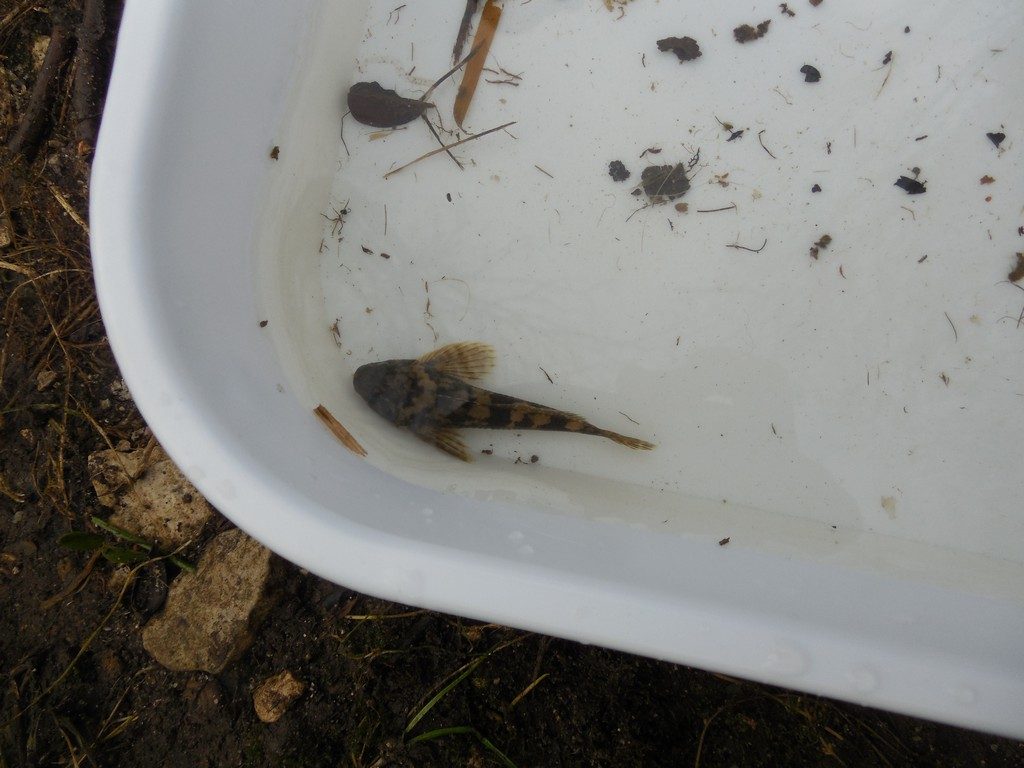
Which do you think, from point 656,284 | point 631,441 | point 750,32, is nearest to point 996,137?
point 750,32

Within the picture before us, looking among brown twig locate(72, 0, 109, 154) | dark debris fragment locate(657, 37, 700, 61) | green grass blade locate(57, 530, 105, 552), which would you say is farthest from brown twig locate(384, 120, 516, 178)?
green grass blade locate(57, 530, 105, 552)

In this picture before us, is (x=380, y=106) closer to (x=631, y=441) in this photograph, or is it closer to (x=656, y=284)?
(x=656, y=284)

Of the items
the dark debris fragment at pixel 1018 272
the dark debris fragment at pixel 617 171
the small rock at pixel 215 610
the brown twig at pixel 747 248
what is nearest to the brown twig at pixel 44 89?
the small rock at pixel 215 610

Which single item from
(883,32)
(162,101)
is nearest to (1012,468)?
(883,32)

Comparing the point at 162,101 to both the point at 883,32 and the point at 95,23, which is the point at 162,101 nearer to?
the point at 95,23

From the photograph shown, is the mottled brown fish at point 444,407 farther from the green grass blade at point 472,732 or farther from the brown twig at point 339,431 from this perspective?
the green grass blade at point 472,732

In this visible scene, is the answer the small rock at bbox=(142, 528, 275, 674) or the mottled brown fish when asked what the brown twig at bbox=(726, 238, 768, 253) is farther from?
the small rock at bbox=(142, 528, 275, 674)
